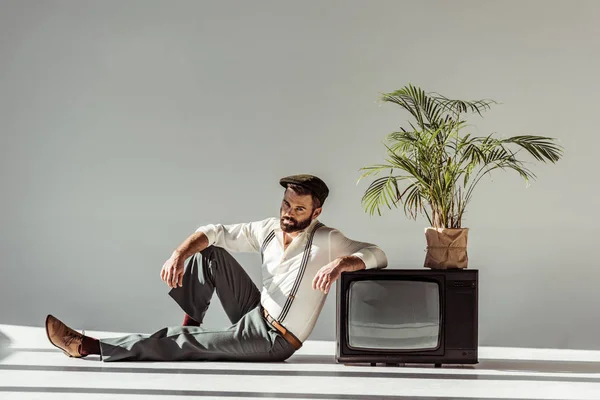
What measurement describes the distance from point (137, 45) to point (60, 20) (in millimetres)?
526

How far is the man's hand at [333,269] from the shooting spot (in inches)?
160

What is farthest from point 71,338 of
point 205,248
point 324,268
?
point 324,268

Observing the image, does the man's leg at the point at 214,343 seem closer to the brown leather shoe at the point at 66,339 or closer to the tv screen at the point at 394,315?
the brown leather shoe at the point at 66,339

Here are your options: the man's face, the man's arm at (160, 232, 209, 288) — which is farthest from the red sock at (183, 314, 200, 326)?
the man's face

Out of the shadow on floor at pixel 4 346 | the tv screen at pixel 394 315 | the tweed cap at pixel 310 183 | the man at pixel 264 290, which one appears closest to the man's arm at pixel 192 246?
the man at pixel 264 290

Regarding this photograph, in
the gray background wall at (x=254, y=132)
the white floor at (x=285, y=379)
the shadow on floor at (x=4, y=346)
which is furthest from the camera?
the gray background wall at (x=254, y=132)

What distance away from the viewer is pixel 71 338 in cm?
427

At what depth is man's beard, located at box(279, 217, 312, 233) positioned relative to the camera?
14.2 ft

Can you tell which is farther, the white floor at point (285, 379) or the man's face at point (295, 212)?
the man's face at point (295, 212)

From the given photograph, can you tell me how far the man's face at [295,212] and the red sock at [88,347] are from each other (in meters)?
1.00

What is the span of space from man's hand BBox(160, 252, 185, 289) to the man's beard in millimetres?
491

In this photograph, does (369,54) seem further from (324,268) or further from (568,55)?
(324,268)

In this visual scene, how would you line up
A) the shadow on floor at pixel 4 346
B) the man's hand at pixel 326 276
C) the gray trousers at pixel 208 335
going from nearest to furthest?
the man's hand at pixel 326 276 → the gray trousers at pixel 208 335 → the shadow on floor at pixel 4 346

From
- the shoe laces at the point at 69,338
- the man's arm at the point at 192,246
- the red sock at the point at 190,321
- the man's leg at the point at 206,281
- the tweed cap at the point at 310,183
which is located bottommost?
the shoe laces at the point at 69,338
